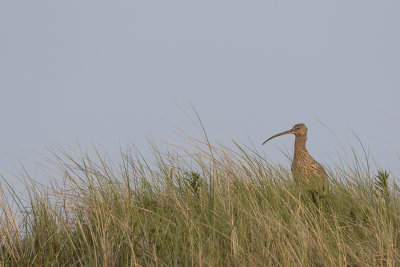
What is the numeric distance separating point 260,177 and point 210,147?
0.71m

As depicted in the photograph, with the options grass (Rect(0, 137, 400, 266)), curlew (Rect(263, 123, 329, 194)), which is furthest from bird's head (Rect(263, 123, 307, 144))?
grass (Rect(0, 137, 400, 266))

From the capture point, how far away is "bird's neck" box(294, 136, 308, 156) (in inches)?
404

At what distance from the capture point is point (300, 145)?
34.6 feet

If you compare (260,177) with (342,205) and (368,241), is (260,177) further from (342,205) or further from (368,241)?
(368,241)

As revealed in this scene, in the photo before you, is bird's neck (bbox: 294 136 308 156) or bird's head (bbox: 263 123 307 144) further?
bird's head (bbox: 263 123 307 144)

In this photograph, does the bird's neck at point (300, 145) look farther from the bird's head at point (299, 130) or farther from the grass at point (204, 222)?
the grass at point (204, 222)

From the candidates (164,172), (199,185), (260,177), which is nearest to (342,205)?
(260,177)

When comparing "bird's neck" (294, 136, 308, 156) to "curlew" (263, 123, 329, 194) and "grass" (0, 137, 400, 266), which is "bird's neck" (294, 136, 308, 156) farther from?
"grass" (0, 137, 400, 266)

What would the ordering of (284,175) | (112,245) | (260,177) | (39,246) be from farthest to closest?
(284,175), (260,177), (39,246), (112,245)

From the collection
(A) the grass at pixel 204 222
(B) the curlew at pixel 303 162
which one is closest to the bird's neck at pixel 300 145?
(B) the curlew at pixel 303 162

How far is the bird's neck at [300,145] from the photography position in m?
10.2

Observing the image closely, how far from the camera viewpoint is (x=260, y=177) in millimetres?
7113

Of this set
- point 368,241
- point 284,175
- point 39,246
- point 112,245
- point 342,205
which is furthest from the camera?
point 284,175

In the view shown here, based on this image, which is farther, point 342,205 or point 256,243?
point 342,205
